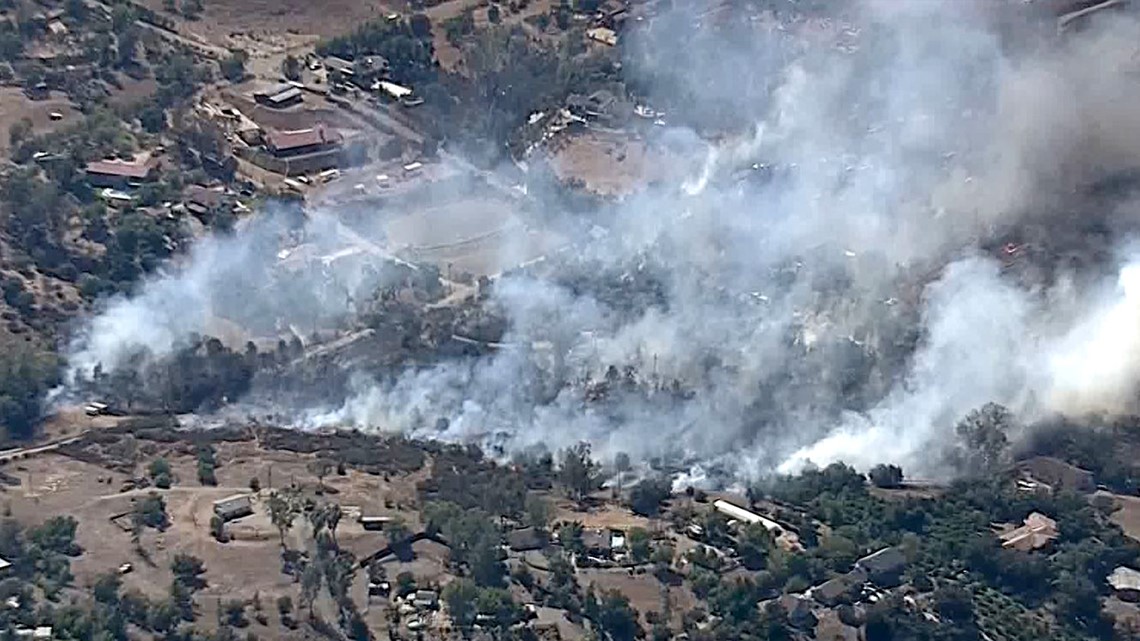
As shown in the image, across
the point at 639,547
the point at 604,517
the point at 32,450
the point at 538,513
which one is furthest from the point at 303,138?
the point at 639,547

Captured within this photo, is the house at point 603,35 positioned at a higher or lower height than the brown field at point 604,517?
higher

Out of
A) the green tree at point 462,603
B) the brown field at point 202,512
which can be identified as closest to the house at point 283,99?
the brown field at point 202,512

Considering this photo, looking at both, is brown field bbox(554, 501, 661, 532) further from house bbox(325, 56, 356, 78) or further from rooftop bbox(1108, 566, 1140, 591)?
house bbox(325, 56, 356, 78)

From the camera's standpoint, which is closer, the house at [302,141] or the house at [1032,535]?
the house at [1032,535]

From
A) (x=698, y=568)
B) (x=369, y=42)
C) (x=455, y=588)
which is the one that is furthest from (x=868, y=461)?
(x=369, y=42)

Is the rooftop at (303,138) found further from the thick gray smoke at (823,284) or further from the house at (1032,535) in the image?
the house at (1032,535)

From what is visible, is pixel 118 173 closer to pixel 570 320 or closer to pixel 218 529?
pixel 570 320

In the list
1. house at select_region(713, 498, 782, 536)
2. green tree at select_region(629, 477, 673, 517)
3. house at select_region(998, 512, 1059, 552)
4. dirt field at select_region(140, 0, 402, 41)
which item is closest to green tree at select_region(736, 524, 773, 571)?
house at select_region(713, 498, 782, 536)
